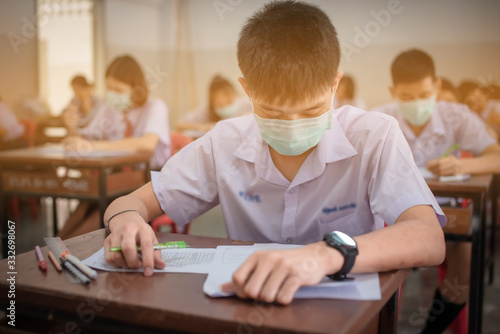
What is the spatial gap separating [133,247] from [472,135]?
2122 mm

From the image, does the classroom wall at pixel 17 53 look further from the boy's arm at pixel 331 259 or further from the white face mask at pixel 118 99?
the boy's arm at pixel 331 259

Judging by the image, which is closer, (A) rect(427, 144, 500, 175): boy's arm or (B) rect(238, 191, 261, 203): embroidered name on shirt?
(B) rect(238, 191, 261, 203): embroidered name on shirt

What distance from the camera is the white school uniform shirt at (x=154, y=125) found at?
308 centimetres

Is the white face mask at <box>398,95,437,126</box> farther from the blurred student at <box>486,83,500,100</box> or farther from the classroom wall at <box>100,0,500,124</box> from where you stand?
the blurred student at <box>486,83,500,100</box>

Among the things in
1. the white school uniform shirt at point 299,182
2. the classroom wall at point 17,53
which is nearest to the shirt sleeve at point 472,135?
the white school uniform shirt at point 299,182

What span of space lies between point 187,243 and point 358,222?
1.45 ft

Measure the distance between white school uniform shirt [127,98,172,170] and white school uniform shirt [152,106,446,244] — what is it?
1.82 metres

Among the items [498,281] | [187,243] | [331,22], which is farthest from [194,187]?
[498,281]

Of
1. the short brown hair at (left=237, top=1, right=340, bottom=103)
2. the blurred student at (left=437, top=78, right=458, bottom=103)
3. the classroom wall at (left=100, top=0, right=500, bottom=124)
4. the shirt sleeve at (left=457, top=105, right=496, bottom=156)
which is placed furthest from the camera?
the classroom wall at (left=100, top=0, right=500, bottom=124)

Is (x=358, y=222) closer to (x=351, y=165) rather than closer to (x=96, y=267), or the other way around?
(x=351, y=165)

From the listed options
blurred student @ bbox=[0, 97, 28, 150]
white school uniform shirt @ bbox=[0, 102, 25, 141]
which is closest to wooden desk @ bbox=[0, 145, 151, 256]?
blurred student @ bbox=[0, 97, 28, 150]

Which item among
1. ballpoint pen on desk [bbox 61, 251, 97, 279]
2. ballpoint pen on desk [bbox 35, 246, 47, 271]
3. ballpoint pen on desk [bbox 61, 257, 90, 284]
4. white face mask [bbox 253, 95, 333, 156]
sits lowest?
ballpoint pen on desk [bbox 35, 246, 47, 271]

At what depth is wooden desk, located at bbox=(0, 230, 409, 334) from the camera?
0.62 m

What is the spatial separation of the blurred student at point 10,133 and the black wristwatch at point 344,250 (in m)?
4.04
